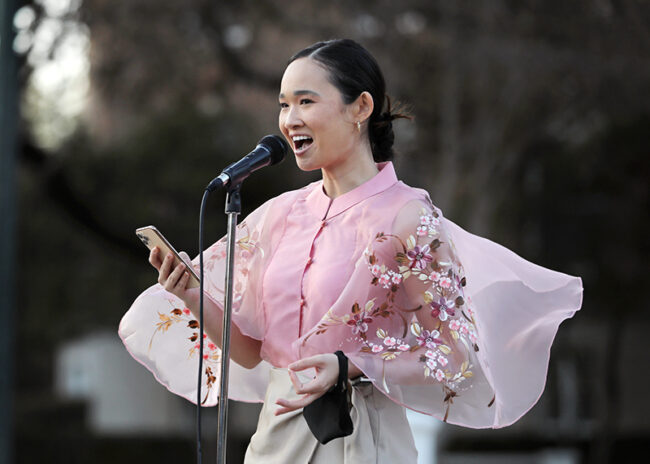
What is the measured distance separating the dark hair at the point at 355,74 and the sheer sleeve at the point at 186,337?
35cm

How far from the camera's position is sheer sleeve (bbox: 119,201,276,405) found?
8.09 ft

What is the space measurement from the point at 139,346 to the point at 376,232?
28.9 inches

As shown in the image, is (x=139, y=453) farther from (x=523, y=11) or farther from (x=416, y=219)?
(x=416, y=219)

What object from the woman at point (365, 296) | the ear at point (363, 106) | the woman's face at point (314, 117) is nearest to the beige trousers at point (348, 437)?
the woman at point (365, 296)

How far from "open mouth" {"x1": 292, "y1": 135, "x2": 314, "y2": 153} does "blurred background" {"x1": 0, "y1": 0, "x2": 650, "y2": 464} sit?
9.49 feet

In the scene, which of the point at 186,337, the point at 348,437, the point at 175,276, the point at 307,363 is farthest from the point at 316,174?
the point at 307,363

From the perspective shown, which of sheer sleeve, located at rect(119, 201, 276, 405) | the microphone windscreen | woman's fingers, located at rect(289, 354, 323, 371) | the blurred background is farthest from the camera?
the blurred background

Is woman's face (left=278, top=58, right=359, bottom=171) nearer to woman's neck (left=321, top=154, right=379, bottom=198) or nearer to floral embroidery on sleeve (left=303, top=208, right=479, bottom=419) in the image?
woman's neck (left=321, top=154, right=379, bottom=198)

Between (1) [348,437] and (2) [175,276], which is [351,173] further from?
(1) [348,437]

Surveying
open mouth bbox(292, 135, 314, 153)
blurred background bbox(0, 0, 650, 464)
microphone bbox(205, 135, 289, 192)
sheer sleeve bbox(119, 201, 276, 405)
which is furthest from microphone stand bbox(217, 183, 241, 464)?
blurred background bbox(0, 0, 650, 464)

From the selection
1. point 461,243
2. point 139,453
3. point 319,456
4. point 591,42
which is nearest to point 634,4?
point 591,42

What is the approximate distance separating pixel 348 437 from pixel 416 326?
285mm

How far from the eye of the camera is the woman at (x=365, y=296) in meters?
2.15

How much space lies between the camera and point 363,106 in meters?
2.28
